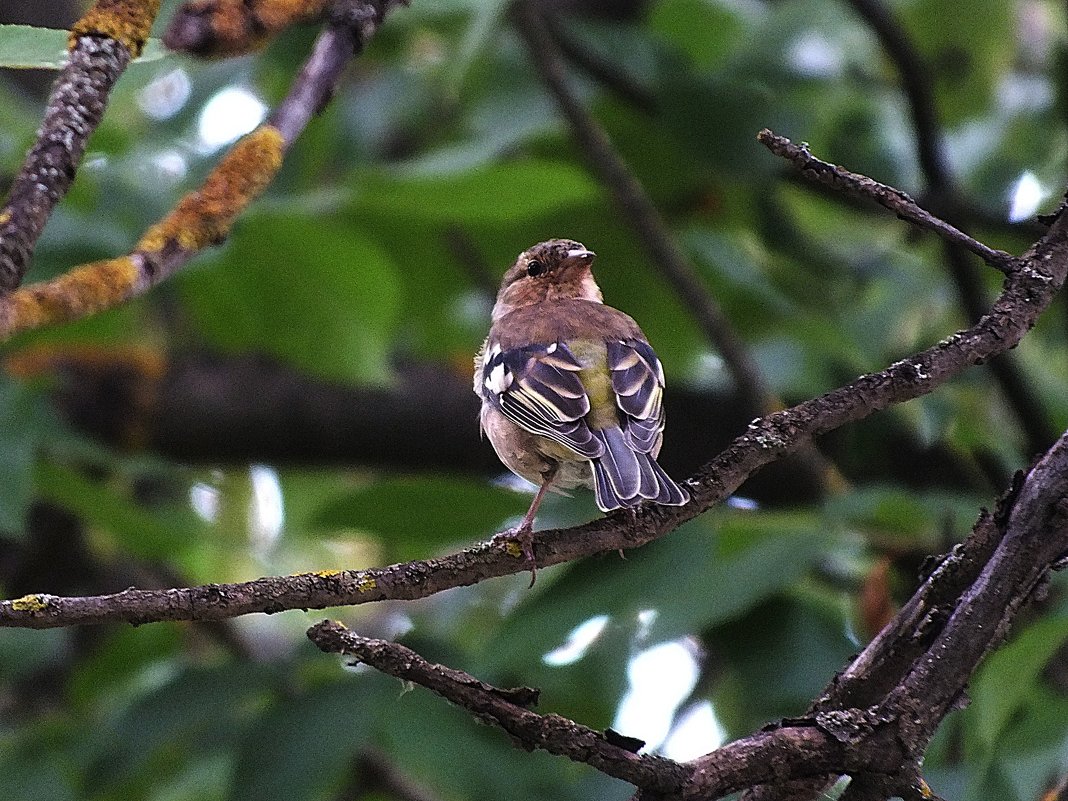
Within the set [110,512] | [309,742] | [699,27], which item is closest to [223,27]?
[309,742]

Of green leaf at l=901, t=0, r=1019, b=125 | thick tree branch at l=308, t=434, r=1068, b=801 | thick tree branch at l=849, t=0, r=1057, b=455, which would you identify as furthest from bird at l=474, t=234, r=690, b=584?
green leaf at l=901, t=0, r=1019, b=125

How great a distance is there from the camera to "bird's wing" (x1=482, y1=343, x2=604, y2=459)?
148 inches

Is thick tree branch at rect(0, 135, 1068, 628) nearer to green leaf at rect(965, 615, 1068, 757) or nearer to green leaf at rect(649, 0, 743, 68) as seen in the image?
green leaf at rect(965, 615, 1068, 757)

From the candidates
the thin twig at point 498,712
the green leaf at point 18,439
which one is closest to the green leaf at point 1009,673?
the thin twig at point 498,712

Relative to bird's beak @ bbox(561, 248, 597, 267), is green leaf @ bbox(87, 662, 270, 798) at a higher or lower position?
lower

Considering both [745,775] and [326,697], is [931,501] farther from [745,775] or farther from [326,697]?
[745,775]

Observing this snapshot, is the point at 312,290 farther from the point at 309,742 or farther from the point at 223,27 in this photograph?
the point at 223,27

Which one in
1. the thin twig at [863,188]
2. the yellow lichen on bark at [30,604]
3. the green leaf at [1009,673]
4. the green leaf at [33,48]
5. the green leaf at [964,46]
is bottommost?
the yellow lichen on bark at [30,604]

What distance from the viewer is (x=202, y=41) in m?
2.23

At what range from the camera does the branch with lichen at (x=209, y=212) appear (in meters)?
2.01

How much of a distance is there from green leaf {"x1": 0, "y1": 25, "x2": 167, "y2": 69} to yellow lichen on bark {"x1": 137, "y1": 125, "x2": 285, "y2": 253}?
21 cm

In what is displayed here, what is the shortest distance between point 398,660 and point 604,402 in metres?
2.10

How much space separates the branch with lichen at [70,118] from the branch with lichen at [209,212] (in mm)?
59

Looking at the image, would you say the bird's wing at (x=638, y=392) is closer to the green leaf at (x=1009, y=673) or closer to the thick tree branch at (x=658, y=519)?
the green leaf at (x=1009, y=673)
